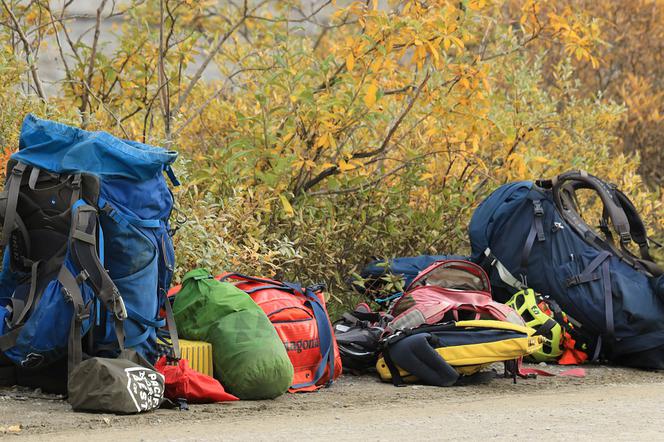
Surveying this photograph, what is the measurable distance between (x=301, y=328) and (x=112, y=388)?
1.20 meters

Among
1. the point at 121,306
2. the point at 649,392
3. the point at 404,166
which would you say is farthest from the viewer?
the point at 404,166

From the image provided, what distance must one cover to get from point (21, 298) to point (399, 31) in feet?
9.09

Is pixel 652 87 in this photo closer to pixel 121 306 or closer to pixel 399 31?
pixel 399 31

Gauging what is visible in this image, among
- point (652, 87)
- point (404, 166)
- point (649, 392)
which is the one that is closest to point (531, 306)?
point (649, 392)

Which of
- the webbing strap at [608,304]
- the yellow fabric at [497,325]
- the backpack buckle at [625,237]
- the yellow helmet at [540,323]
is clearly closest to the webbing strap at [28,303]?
the yellow fabric at [497,325]

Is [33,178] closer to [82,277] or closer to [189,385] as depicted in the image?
[82,277]

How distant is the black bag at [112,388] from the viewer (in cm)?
412

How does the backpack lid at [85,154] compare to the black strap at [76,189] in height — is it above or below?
above

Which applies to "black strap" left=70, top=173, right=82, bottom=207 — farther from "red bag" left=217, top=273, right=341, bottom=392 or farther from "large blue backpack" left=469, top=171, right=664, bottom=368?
"large blue backpack" left=469, top=171, right=664, bottom=368

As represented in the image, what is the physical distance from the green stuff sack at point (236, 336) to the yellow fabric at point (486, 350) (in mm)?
857

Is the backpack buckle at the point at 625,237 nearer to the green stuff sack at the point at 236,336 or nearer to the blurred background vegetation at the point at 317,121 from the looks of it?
the blurred background vegetation at the point at 317,121

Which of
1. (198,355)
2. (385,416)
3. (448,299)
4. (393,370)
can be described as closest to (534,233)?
(448,299)

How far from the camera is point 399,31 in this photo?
618 centimetres

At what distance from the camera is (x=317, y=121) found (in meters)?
6.55
